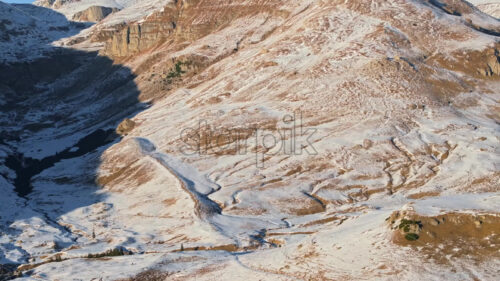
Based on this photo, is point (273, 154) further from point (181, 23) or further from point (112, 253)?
point (181, 23)

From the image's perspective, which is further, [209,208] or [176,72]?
[176,72]

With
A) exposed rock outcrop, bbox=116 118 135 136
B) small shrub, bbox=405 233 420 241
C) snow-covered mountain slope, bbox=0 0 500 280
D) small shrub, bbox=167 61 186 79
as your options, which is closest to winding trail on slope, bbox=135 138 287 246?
snow-covered mountain slope, bbox=0 0 500 280

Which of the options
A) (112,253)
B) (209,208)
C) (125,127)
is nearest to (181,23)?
(125,127)

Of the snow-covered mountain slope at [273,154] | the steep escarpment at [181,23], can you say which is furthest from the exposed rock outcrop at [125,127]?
the steep escarpment at [181,23]

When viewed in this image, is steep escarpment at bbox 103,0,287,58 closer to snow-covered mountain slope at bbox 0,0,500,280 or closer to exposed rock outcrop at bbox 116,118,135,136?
snow-covered mountain slope at bbox 0,0,500,280

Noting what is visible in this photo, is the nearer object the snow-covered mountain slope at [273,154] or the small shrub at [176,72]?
the snow-covered mountain slope at [273,154]

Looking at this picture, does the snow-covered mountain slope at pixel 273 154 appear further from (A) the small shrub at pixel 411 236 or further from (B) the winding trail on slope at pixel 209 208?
(B) the winding trail on slope at pixel 209 208

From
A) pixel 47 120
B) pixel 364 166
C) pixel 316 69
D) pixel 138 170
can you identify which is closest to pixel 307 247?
pixel 364 166

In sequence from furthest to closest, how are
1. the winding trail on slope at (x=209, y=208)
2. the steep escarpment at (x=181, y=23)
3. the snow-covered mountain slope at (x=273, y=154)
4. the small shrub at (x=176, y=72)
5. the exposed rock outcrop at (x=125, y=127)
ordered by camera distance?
1. the steep escarpment at (x=181, y=23)
2. the small shrub at (x=176, y=72)
3. the exposed rock outcrop at (x=125, y=127)
4. the winding trail on slope at (x=209, y=208)
5. the snow-covered mountain slope at (x=273, y=154)
